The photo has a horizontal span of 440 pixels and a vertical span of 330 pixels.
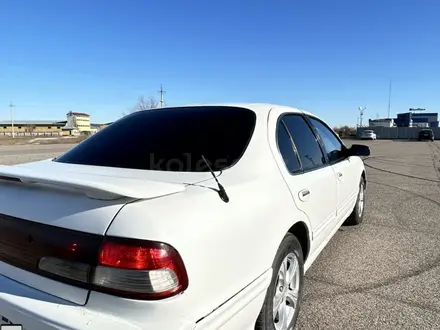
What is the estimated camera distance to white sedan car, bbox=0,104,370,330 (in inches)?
56.0

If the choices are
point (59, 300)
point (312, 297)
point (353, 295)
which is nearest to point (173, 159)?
point (59, 300)

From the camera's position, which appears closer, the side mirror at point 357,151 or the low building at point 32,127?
the side mirror at point 357,151

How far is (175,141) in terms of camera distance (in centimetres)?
251

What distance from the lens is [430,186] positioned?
8.51m

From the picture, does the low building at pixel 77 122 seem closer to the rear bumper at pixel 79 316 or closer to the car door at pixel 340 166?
the car door at pixel 340 166

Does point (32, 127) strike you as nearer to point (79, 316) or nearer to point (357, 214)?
point (357, 214)

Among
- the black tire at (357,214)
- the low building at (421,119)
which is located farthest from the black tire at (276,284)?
the low building at (421,119)

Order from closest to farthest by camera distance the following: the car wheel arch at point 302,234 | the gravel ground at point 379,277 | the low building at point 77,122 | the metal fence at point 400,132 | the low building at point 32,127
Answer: the car wheel arch at point 302,234 → the gravel ground at point 379,277 → the metal fence at point 400,132 → the low building at point 32,127 → the low building at point 77,122

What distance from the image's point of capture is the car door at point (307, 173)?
2.58m

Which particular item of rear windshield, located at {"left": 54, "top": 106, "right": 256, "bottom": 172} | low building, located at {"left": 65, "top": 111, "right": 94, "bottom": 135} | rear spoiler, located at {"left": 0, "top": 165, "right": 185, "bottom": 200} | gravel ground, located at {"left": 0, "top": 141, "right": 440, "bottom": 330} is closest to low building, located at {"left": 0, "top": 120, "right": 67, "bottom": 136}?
low building, located at {"left": 65, "top": 111, "right": 94, "bottom": 135}

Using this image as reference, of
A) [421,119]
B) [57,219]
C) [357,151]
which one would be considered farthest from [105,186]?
[421,119]

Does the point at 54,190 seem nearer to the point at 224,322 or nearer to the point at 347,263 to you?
the point at 224,322

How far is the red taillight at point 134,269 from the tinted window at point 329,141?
2604 mm

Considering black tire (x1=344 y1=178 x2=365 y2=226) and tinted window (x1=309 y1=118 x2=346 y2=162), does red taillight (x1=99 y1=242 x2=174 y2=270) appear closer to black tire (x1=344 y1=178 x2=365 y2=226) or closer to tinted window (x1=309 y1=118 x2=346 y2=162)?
tinted window (x1=309 y1=118 x2=346 y2=162)
